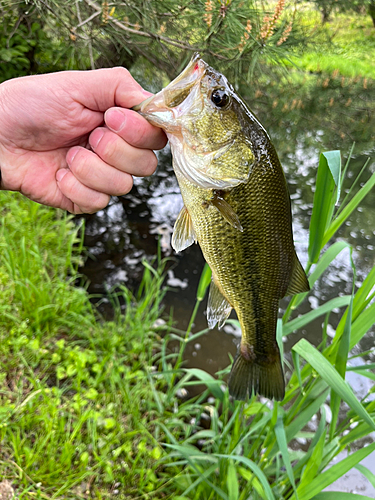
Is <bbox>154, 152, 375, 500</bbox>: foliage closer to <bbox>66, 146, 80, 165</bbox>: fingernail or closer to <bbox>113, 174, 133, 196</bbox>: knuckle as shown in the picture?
<bbox>113, 174, 133, 196</bbox>: knuckle

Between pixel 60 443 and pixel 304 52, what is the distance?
271 centimetres

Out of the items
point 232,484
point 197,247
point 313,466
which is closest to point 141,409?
point 232,484

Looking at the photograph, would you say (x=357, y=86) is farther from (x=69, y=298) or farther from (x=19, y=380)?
(x=19, y=380)

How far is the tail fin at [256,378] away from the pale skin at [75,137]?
0.81 m

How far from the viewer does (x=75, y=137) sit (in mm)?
1484

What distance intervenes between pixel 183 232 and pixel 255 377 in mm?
619

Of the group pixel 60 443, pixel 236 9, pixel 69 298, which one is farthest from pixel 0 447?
pixel 236 9

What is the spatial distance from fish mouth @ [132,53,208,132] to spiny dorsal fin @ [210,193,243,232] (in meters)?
0.25

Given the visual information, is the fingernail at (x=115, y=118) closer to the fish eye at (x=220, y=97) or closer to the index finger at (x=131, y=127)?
the index finger at (x=131, y=127)

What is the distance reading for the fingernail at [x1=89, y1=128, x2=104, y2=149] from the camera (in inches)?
53.5

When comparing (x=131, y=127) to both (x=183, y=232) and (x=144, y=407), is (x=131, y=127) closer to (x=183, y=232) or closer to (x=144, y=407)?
(x=183, y=232)

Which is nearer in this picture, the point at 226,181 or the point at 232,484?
the point at 226,181

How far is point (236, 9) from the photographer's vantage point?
1.82 meters

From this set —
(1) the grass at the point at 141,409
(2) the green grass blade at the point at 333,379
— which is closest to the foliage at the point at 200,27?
(1) the grass at the point at 141,409
